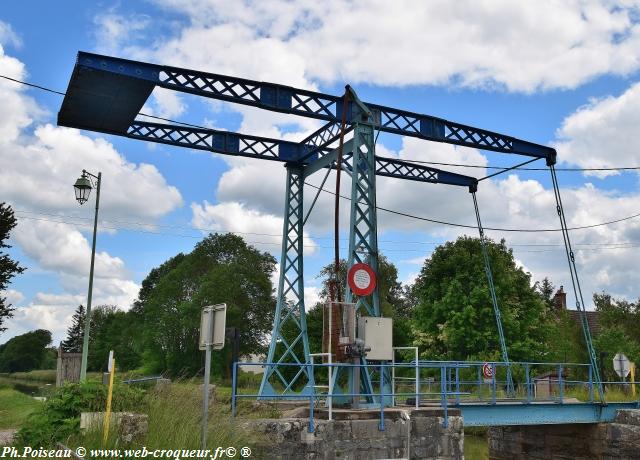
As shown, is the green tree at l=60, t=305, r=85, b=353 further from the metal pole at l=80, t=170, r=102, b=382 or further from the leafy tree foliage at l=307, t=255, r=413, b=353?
the metal pole at l=80, t=170, r=102, b=382

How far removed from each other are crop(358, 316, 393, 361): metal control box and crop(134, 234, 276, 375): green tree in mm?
31828

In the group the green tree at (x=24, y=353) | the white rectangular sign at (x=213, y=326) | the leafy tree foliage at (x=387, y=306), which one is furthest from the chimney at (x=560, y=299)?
the green tree at (x=24, y=353)

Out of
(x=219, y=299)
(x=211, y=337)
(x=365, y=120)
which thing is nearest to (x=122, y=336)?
(x=219, y=299)

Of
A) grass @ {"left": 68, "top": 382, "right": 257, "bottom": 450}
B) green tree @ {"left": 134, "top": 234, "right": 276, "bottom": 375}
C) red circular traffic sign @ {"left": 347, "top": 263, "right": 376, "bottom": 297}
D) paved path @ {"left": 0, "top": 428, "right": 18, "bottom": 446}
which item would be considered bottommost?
paved path @ {"left": 0, "top": 428, "right": 18, "bottom": 446}

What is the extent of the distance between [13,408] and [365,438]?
15.0 metres

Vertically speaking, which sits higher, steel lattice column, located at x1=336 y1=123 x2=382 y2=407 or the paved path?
steel lattice column, located at x1=336 y1=123 x2=382 y2=407

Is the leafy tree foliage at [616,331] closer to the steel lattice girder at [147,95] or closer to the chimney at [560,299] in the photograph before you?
the chimney at [560,299]

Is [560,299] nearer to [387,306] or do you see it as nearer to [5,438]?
[387,306]

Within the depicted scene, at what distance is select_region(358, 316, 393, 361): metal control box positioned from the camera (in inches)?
539

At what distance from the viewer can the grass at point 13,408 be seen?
16.9 metres

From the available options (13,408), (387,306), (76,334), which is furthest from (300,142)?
(76,334)

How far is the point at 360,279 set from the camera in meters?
14.4

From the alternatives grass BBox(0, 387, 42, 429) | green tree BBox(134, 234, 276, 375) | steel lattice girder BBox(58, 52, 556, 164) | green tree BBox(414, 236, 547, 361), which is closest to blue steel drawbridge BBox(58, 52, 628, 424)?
steel lattice girder BBox(58, 52, 556, 164)

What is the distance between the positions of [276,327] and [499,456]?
958 cm
